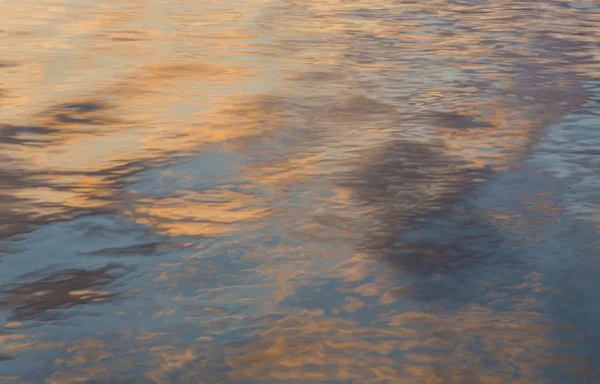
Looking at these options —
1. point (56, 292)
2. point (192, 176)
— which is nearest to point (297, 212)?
point (192, 176)

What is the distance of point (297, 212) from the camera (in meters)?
1.84

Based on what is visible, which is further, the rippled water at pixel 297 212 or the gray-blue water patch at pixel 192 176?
the gray-blue water patch at pixel 192 176

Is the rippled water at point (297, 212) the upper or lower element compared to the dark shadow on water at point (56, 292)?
lower

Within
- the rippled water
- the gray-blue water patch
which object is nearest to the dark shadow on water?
the rippled water

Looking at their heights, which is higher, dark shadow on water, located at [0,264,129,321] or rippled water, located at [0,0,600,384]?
dark shadow on water, located at [0,264,129,321]

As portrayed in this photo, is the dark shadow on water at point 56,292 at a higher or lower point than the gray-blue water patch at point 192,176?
higher

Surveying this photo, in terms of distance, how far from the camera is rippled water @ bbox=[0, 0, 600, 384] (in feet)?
4.32

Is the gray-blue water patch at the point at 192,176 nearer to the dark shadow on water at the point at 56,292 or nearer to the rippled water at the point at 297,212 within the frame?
the rippled water at the point at 297,212

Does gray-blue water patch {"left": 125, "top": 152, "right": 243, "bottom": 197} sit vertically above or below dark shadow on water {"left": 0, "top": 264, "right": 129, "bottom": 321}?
below

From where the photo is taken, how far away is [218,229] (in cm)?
173

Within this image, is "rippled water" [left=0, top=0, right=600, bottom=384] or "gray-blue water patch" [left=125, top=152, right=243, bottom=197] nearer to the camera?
"rippled water" [left=0, top=0, right=600, bottom=384]

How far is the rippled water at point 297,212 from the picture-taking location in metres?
1.32

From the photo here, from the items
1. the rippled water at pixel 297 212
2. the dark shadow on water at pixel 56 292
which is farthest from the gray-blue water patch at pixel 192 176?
the dark shadow on water at pixel 56 292

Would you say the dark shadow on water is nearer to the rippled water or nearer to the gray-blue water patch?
the rippled water
